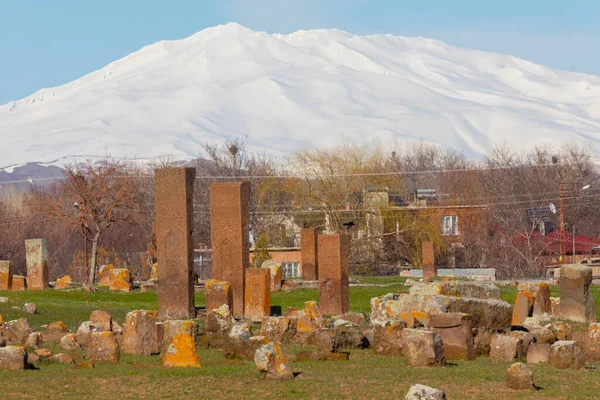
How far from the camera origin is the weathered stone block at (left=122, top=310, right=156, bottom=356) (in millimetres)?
20875

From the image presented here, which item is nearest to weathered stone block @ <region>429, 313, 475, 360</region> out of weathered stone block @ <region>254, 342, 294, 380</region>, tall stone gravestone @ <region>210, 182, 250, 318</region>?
weathered stone block @ <region>254, 342, 294, 380</region>

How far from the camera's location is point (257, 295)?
2862 cm

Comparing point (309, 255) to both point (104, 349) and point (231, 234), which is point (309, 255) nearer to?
point (231, 234)

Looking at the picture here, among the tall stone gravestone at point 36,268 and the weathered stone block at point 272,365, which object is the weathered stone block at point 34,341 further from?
the tall stone gravestone at point 36,268

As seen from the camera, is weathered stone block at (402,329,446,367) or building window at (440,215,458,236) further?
building window at (440,215,458,236)

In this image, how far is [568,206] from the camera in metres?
87.9

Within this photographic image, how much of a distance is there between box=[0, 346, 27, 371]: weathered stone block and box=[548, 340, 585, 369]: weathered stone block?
8434 mm

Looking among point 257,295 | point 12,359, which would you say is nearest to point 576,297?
point 257,295

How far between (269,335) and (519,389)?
23.4ft

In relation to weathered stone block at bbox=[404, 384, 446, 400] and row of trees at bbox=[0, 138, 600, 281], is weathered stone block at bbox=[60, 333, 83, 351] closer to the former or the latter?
weathered stone block at bbox=[404, 384, 446, 400]

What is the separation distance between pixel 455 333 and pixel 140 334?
5.44 metres

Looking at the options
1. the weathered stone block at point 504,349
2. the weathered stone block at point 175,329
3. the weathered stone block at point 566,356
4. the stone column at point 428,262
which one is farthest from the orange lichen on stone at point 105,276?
the weathered stone block at point 566,356

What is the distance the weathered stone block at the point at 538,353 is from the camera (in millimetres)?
19984

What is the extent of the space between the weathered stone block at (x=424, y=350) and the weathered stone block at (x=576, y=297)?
9965 mm
